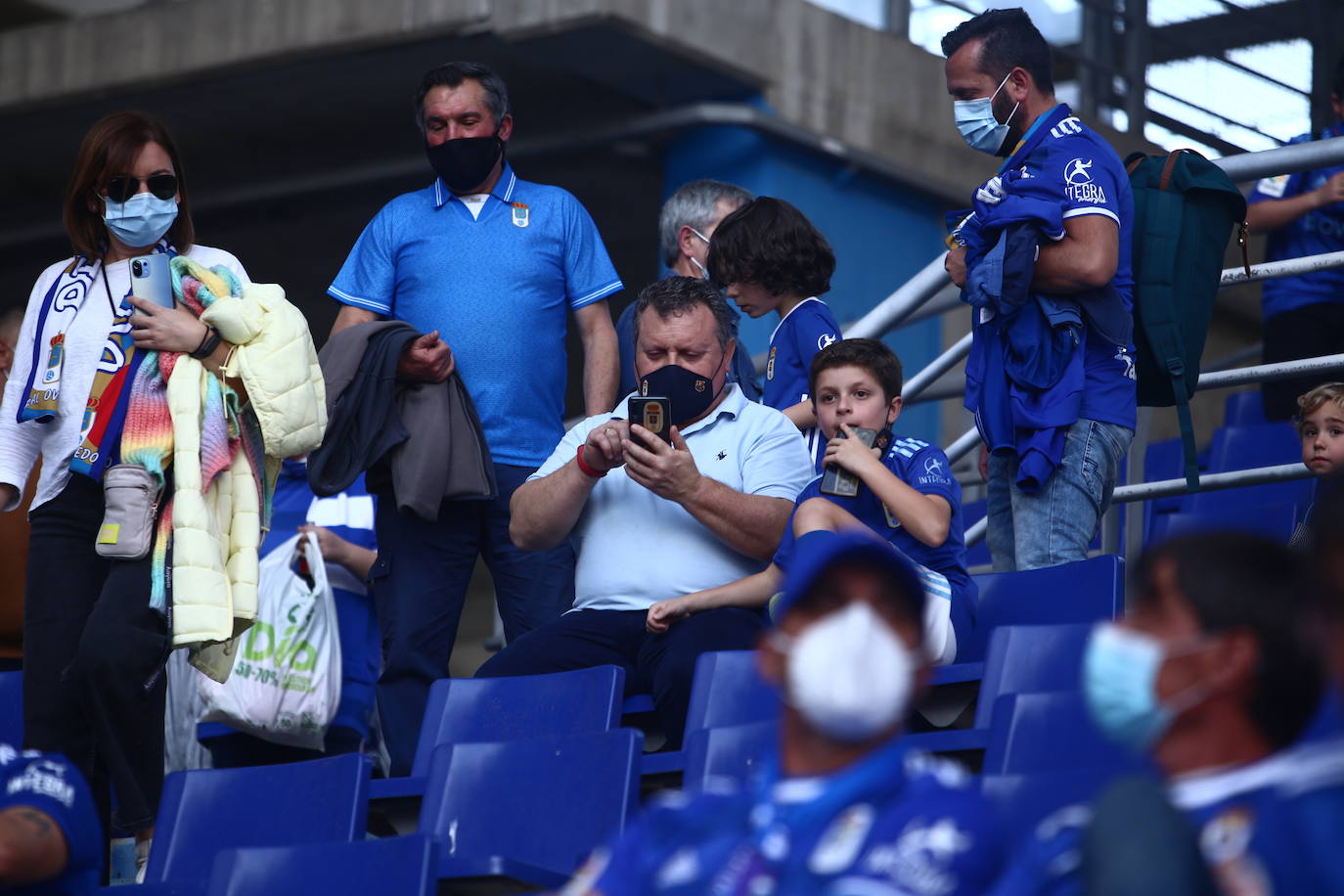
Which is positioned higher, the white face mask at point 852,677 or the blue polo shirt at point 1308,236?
the blue polo shirt at point 1308,236

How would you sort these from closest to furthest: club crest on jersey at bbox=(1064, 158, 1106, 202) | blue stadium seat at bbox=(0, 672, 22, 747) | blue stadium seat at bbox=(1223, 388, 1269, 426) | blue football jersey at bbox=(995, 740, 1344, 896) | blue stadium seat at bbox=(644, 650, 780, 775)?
blue football jersey at bbox=(995, 740, 1344, 896)
blue stadium seat at bbox=(644, 650, 780, 775)
club crest on jersey at bbox=(1064, 158, 1106, 202)
blue stadium seat at bbox=(0, 672, 22, 747)
blue stadium seat at bbox=(1223, 388, 1269, 426)

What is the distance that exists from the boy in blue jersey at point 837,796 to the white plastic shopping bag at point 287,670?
9.11ft

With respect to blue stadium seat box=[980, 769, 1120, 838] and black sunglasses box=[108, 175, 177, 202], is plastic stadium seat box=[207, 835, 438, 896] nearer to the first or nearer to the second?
blue stadium seat box=[980, 769, 1120, 838]

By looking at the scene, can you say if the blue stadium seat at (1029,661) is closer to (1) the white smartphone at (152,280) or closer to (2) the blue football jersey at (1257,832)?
(2) the blue football jersey at (1257,832)

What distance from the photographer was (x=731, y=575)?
394 centimetres

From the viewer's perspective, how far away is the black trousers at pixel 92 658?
3.46 metres

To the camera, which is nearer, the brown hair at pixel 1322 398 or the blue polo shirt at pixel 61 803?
the blue polo shirt at pixel 61 803

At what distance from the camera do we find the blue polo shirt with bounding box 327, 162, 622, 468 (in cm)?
445

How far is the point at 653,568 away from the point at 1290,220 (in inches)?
98.3

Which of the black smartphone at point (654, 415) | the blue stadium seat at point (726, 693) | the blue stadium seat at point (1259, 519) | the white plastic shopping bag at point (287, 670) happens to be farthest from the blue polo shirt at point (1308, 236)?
the white plastic shopping bag at point (287, 670)

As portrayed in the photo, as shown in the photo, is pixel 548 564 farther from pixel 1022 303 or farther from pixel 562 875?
pixel 562 875

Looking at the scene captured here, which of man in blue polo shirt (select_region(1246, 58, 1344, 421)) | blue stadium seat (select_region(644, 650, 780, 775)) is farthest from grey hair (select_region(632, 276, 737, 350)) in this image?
man in blue polo shirt (select_region(1246, 58, 1344, 421))

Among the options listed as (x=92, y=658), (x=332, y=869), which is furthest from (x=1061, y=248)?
(x=92, y=658)

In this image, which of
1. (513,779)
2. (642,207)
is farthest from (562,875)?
(642,207)
